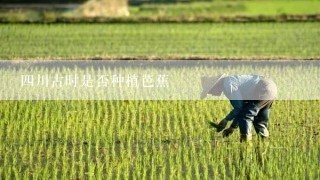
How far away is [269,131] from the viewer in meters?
7.97

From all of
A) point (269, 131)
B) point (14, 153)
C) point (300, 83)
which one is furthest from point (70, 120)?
point (300, 83)

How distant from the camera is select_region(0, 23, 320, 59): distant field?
43.5 feet

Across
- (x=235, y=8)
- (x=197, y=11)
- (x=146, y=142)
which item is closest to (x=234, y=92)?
(x=146, y=142)

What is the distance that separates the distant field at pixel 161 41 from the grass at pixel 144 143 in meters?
3.86

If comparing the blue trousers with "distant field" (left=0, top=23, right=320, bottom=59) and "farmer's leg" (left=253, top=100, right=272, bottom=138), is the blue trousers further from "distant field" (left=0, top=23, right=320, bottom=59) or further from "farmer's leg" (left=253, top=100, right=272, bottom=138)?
"distant field" (left=0, top=23, right=320, bottom=59)

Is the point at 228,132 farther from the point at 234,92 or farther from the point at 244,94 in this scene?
the point at 234,92

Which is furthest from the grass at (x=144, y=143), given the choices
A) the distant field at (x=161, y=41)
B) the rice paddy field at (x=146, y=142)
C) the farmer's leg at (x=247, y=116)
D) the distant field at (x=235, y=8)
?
the distant field at (x=235, y=8)

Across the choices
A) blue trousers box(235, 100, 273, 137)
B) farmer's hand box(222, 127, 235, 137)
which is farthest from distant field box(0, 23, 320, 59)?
blue trousers box(235, 100, 273, 137)

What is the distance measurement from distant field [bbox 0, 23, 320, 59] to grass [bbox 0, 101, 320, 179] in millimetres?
3859

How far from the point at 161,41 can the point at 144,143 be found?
284 inches

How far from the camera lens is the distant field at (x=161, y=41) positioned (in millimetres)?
13250

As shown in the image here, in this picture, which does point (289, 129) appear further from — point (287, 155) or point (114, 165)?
point (114, 165)

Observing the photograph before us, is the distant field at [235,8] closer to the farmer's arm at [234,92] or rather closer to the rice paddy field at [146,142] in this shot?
the rice paddy field at [146,142]

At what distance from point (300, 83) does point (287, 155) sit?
306cm
